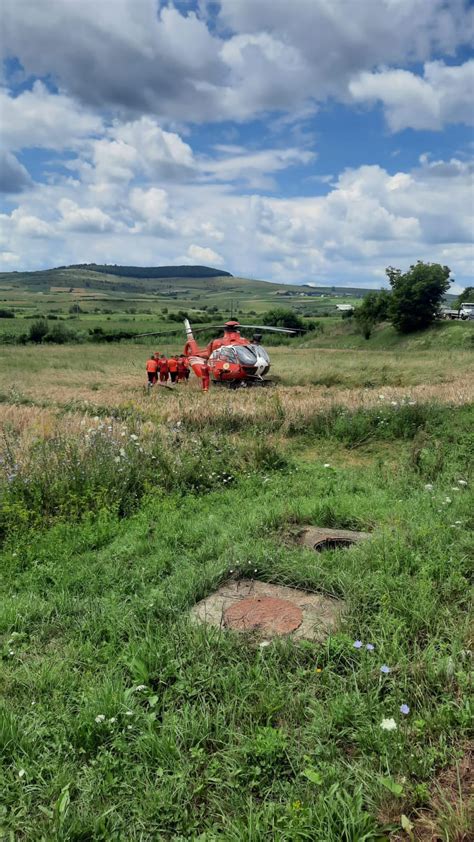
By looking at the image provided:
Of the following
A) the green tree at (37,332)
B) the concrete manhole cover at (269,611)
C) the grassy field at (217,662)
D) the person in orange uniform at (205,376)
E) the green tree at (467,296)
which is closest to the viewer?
the grassy field at (217,662)

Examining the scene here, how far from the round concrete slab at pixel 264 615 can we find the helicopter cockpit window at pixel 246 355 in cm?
1787

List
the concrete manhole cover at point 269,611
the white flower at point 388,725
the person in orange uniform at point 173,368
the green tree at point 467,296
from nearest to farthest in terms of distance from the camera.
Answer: the white flower at point 388,725
the concrete manhole cover at point 269,611
the person in orange uniform at point 173,368
the green tree at point 467,296

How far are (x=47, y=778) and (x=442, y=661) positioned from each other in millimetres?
2362

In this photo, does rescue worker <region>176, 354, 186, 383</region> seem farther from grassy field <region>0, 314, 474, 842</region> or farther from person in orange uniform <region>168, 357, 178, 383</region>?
grassy field <region>0, 314, 474, 842</region>

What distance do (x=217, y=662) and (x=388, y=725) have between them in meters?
1.18

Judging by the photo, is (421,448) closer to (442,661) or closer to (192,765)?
(442,661)

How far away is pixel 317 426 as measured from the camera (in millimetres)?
11758

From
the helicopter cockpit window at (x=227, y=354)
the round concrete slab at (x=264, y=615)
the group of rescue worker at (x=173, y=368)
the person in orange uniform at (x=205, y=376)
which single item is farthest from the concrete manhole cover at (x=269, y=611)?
the group of rescue worker at (x=173, y=368)

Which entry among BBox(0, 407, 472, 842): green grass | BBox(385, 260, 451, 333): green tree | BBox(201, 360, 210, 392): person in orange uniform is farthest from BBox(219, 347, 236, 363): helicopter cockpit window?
BBox(385, 260, 451, 333): green tree

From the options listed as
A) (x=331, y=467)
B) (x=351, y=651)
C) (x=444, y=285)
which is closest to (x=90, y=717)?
(x=351, y=651)

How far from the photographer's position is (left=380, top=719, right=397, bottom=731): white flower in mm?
2779

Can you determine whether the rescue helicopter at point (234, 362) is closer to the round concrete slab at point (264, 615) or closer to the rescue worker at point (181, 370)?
the rescue worker at point (181, 370)

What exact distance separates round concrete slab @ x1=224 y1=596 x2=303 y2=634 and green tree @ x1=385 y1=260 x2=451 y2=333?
5184cm

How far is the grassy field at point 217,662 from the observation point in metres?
2.57
